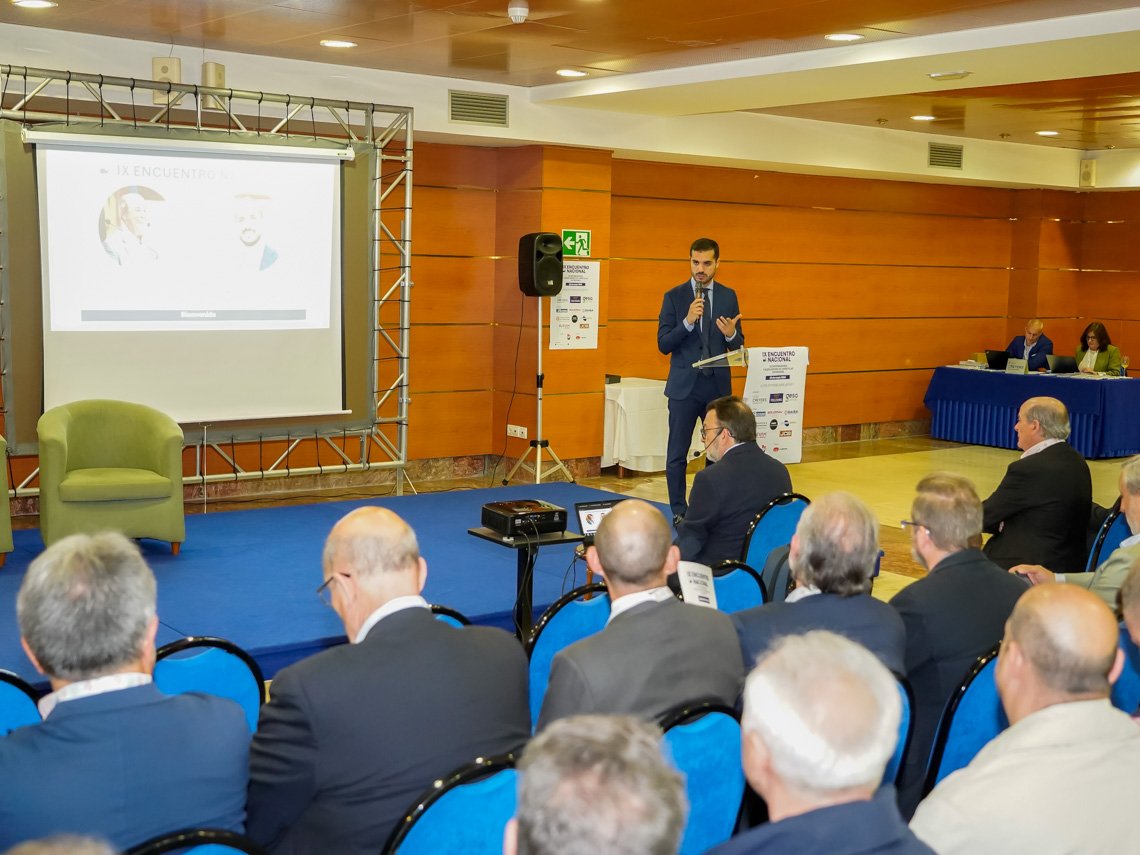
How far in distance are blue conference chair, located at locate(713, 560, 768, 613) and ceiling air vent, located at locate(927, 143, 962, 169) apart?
28.7ft

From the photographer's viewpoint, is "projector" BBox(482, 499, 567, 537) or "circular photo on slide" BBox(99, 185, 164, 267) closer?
"projector" BBox(482, 499, 567, 537)

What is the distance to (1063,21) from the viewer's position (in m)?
5.72

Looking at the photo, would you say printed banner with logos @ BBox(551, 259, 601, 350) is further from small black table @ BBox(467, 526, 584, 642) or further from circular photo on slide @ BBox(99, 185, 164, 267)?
small black table @ BBox(467, 526, 584, 642)

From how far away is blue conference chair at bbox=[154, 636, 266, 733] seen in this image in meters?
2.66

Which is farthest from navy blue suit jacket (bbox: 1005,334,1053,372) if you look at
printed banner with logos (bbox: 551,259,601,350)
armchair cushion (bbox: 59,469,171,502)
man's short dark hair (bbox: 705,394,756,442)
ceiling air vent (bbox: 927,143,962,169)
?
armchair cushion (bbox: 59,469,171,502)

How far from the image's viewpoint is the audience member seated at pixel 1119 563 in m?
3.49

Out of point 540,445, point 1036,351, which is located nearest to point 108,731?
point 540,445

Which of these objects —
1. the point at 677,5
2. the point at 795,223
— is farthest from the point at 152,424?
the point at 795,223

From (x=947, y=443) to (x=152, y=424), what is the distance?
857 centimetres

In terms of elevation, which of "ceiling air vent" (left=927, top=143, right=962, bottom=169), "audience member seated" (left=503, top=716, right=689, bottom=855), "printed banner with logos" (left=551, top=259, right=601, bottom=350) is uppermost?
"ceiling air vent" (left=927, top=143, right=962, bottom=169)

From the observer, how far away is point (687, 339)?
752 cm

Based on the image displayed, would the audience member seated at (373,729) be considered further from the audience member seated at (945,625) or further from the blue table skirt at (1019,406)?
the blue table skirt at (1019,406)

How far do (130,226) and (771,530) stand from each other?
4.45m

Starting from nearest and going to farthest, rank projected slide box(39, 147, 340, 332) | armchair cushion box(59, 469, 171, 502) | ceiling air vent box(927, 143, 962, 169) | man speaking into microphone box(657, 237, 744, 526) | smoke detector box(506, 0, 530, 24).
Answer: smoke detector box(506, 0, 530, 24) → armchair cushion box(59, 469, 171, 502) → projected slide box(39, 147, 340, 332) → man speaking into microphone box(657, 237, 744, 526) → ceiling air vent box(927, 143, 962, 169)
